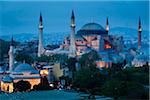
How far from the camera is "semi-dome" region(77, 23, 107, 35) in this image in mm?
12942

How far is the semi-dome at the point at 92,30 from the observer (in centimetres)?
1294

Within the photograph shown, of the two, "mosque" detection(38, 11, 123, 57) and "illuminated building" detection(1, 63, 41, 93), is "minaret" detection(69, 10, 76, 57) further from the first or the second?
"illuminated building" detection(1, 63, 41, 93)

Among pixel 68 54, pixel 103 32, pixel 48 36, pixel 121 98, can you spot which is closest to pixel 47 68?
pixel 68 54

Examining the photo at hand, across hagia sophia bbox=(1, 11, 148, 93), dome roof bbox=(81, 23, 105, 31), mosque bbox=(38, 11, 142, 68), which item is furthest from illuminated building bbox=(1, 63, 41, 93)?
dome roof bbox=(81, 23, 105, 31)

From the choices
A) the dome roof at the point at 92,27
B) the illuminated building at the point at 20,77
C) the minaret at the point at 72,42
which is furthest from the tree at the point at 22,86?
the dome roof at the point at 92,27

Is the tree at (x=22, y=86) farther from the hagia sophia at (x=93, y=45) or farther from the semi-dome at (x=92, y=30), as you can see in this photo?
the semi-dome at (x=92, y=30)

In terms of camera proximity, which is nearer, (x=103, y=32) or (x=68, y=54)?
(x=68, y=54)

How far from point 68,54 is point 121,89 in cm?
679

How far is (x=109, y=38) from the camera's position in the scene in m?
12.9

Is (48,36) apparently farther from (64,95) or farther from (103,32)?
(64,95)

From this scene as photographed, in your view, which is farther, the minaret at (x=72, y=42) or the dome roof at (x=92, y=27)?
the dome roof at (x=92, y=27)

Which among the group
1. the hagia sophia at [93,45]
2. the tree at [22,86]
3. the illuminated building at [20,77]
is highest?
the hagia sophia at [93,45]

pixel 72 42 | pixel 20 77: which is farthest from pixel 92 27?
pixel 20 77

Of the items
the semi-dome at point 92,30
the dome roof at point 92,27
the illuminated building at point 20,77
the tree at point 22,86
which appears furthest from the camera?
the dome roof at point 92,27
